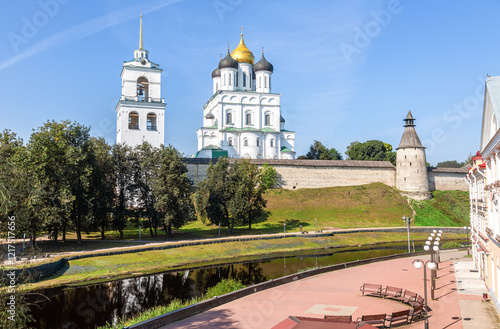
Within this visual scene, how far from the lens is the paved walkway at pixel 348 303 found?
14023 mm

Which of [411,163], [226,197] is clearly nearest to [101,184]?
[226,197]

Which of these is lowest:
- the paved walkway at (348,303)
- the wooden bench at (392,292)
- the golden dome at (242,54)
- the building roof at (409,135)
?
the paved walkway at (348,303)

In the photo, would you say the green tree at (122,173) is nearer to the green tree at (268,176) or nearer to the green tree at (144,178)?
the green tree at (144,178)

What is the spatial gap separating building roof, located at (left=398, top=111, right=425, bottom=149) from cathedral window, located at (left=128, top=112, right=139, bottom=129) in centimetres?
3290

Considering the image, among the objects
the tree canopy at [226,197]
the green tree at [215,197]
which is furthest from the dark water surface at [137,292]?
the green tree at [215,197]

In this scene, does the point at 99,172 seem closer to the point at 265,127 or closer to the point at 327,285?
the point at 327,285

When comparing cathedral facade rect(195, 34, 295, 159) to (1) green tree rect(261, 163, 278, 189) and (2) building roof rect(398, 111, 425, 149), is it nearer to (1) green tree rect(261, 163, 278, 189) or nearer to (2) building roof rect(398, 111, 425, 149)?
(1) green tree rect(261, 163, 278, 189)

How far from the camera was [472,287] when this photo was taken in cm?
1925

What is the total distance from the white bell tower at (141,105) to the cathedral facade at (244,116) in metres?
12.5

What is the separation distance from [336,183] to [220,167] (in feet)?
68.1

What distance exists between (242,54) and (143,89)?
862 inches

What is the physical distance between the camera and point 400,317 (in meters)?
14.2

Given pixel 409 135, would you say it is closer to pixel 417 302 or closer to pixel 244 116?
pixel 244 116

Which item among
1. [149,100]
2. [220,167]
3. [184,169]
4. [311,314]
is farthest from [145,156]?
[311,314]
